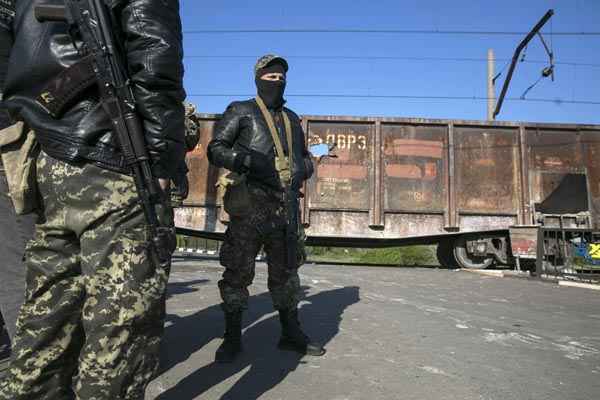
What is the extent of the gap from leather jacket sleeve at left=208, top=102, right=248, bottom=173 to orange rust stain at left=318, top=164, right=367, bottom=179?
6.12 metres

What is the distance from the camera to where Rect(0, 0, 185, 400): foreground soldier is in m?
1.16

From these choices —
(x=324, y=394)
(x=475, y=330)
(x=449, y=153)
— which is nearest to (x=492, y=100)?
(x=449, y=153)

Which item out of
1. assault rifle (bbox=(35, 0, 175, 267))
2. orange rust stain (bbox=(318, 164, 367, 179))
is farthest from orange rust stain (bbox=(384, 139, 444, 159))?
assault rifle (bbox=(35, 0, 175, 267))

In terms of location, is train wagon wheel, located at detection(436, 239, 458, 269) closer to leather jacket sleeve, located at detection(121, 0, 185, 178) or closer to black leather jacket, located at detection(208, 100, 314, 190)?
black leather jacket, located at detection(208, 100, 314, 190)

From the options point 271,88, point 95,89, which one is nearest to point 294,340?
point 271,88

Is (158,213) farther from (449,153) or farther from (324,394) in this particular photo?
(449,153)

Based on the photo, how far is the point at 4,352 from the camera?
7.68 feet

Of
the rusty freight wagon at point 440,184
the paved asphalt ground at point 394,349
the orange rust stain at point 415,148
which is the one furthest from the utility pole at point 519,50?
the paved asphalt ground at point 394,349

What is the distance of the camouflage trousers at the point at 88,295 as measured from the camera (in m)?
1.15

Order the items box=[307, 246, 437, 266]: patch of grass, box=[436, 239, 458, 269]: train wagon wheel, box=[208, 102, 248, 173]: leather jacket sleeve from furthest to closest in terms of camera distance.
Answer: box=[307, 246, 437, 266]: patch of grass, box=[436, 239, 458, 269]: train wagon wheel, box=[208, 102, 248, 173]: leather jacket sleeve

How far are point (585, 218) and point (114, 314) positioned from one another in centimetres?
957

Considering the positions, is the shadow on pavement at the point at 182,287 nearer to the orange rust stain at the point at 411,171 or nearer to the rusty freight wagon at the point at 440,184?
the rusty freight wagon at the point at 440,184

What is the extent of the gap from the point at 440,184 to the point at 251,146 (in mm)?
6905

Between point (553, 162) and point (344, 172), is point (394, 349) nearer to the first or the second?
point (344, 172)
